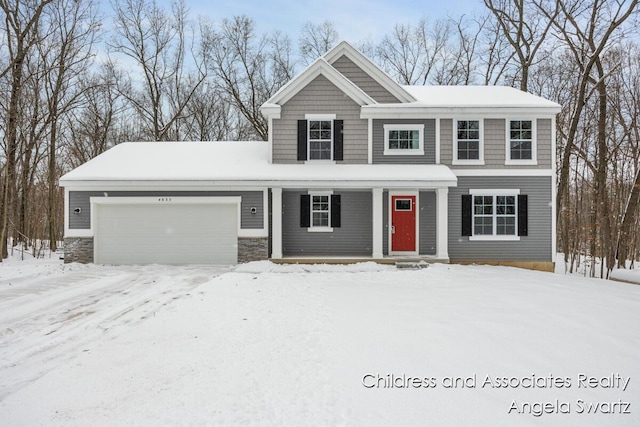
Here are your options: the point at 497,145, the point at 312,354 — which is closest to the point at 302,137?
the point at 497,145

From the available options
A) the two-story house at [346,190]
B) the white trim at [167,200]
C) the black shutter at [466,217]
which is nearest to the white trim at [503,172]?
the two-story house at [346,190]

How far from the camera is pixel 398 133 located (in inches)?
557

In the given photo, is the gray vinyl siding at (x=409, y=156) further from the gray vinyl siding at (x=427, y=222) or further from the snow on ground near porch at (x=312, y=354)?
the snow on ground near porch at (x=312, y=354)

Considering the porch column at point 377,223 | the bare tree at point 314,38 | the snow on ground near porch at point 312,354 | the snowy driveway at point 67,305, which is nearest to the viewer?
the snow on ground near porch at point 312,354

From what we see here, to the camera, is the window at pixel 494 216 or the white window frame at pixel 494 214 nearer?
the white window frame at pixel 494 214

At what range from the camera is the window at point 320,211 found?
13828 millimetres

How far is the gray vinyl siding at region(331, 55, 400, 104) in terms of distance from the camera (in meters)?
14.4

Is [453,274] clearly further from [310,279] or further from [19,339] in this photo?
[19,339]

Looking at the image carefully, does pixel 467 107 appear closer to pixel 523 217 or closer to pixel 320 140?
pixel 523 217

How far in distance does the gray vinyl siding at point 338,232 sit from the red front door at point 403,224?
31.4 inches

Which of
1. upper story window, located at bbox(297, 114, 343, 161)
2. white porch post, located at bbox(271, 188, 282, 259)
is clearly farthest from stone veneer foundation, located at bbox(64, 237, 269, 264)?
upper story window, located at bbox(297, 114, 343, 161)

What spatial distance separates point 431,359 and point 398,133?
10508mm

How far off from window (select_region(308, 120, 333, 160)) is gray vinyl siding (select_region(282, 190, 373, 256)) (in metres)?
1.41

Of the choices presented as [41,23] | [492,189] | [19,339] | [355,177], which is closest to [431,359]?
[19,339]
